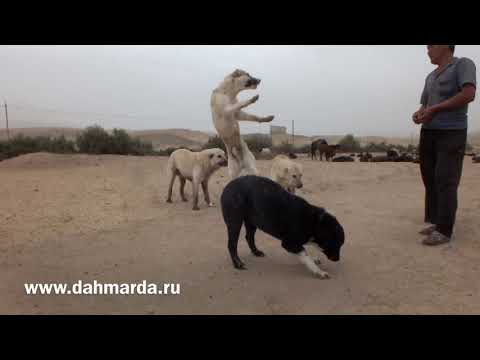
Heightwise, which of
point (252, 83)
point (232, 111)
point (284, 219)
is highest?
point (252, 83)

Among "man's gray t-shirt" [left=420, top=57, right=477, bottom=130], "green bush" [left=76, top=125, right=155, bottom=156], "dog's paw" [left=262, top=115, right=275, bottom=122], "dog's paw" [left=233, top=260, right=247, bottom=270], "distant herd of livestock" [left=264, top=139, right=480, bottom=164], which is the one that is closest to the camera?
"dog's paw" [left=233, top=260, right=247, bottom=270]

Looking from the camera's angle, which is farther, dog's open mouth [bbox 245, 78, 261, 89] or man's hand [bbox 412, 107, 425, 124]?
dog's open mouth [bbox 245, 78, 261, 89]

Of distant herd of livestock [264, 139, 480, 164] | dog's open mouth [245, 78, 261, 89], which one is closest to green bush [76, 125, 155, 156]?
distant herd of livestock [264, 139, 480, 164]

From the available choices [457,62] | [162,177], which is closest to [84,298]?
[457,62]

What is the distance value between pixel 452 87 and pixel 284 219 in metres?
2.66

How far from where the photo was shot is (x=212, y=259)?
3.79 m

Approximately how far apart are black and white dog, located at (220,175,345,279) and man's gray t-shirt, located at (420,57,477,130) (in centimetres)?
202

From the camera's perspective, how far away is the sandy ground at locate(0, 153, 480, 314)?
274 cm

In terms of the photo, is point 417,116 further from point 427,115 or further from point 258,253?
point 258,253

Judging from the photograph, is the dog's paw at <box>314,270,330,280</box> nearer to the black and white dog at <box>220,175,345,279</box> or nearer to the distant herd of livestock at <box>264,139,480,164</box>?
the black and white dog at <box>220,175,345,279</box>

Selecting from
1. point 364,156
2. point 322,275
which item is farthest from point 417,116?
point 364,156

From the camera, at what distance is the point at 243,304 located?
9.00 feet

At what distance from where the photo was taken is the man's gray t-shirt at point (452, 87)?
3703 mm
